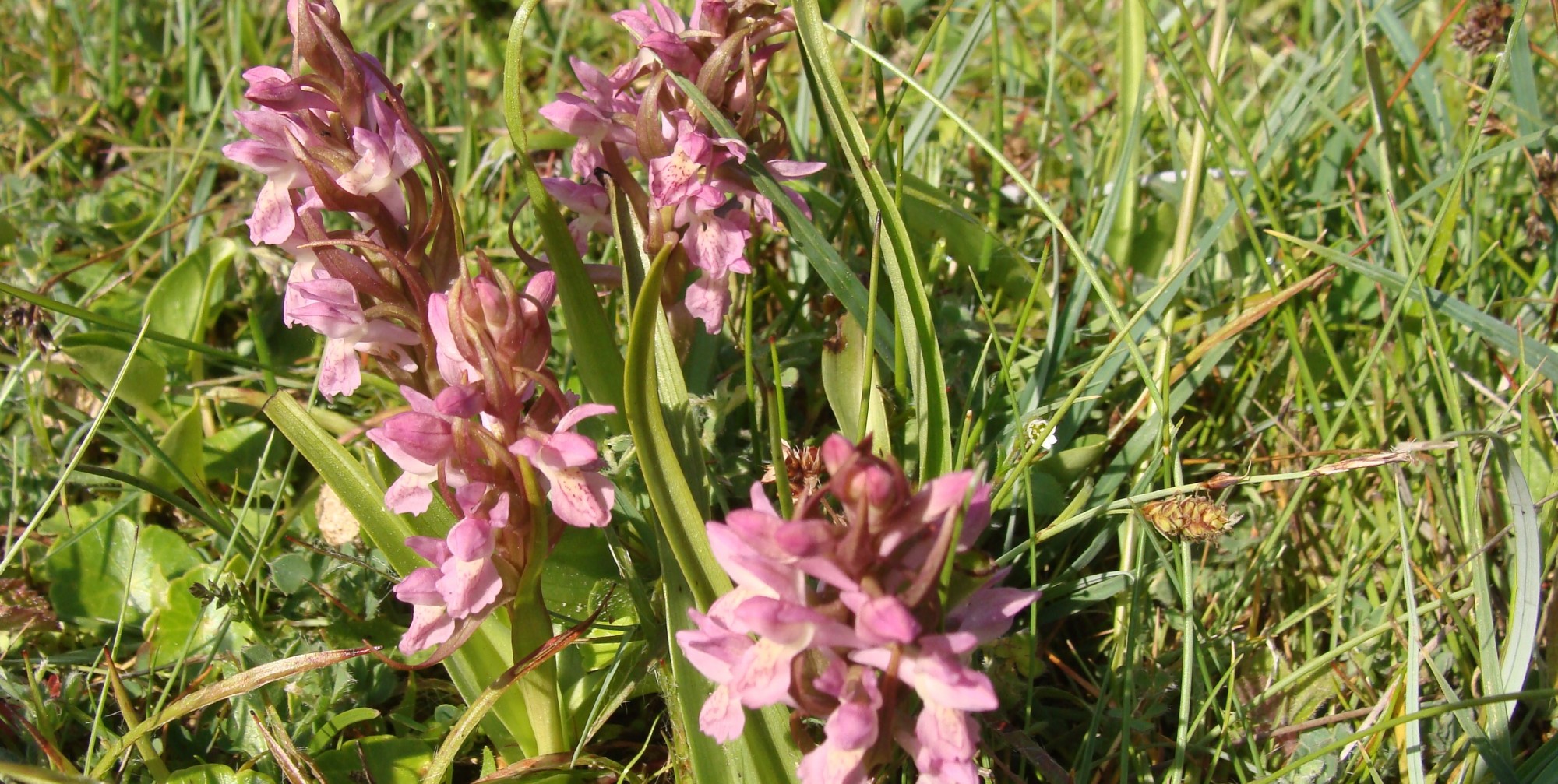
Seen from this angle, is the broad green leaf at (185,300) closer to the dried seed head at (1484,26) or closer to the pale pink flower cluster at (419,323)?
the pale pink flower cluster at (419,323)

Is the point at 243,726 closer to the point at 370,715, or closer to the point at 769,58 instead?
the point at 370,715

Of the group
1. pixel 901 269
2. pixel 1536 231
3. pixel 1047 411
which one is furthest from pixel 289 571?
pixel 1536 231

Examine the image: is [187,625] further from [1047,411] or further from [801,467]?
[1047,411]

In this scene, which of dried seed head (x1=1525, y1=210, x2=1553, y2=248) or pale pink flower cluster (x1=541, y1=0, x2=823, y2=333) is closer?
pale pink flower cluster (x1=541, y1=0, x2=823, y2=333)

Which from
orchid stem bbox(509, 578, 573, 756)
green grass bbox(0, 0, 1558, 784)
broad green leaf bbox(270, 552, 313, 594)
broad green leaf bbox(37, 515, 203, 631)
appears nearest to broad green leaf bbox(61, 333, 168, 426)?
green grass bbox(0, 0, 1558, 784)

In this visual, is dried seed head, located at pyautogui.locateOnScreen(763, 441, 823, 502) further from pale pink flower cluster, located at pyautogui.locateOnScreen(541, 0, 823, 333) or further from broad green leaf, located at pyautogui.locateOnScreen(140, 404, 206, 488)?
broad green leaf, located at pyautogui.locateOnScreen(140, 404, 206, 488)

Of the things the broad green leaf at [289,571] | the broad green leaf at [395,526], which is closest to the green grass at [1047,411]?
the broad green leaf at [289,571]

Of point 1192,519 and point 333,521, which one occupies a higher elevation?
point 1192,519
